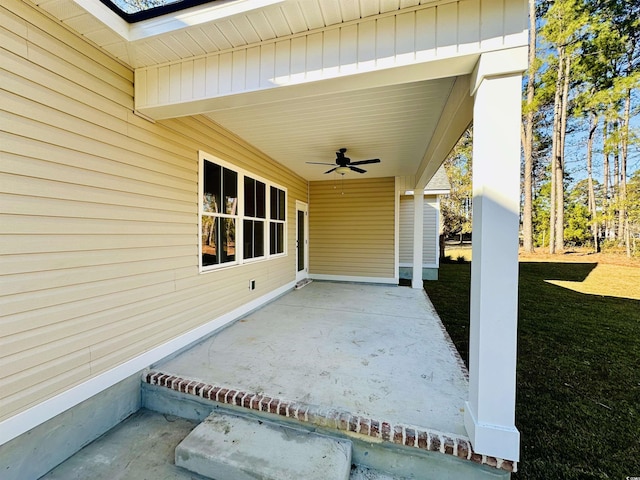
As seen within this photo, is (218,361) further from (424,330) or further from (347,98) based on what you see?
(347,98)

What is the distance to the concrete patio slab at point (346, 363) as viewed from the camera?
2.19 metres

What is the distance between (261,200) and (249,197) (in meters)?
0.46

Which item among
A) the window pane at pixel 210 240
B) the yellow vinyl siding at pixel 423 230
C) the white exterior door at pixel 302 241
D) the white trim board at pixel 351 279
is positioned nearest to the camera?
the window pane at pixel 210 240

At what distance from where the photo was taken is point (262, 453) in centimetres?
184

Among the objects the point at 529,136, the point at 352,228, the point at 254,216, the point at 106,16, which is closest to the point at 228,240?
the point at 254,216

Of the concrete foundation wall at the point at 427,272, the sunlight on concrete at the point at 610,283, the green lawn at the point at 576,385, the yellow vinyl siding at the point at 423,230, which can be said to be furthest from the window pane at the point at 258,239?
the sunlight on concrete at the point at 610,283

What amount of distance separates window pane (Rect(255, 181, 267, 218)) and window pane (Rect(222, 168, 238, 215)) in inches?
30.1

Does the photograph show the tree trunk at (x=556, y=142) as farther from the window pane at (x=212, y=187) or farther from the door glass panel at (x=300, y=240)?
the window pane at (x=212, y=187)

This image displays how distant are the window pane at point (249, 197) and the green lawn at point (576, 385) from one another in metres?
3.92

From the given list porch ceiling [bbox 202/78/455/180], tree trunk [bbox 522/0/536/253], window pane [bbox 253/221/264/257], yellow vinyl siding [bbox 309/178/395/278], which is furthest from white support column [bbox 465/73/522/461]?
tree trunk [bbox 522/0/536/253]

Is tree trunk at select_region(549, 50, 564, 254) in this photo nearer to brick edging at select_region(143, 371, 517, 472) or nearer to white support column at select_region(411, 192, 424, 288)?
white support column at select_region(411, 192, 424, 288)

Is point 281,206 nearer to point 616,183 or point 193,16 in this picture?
point 193,16

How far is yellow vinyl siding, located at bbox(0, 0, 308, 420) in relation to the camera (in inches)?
68.8

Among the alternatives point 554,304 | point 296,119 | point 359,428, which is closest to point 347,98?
point 296,119
